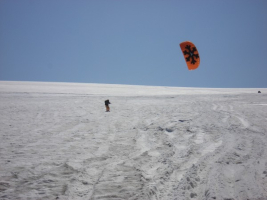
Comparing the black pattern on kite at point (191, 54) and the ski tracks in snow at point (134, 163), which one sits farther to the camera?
the black pattern on kite at point (191, 54)

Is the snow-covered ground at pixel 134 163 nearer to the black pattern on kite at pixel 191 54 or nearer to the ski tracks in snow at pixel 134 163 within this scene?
the ski tracks in snow at pixel 134 163

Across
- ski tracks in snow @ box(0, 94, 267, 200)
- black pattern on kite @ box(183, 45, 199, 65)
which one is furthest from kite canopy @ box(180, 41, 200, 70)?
ski tracks in snow @ box(0, 94, 267, 200)

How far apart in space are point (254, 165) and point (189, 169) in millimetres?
1208

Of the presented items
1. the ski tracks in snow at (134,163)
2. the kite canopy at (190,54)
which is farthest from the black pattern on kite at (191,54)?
the ski tracks in snow at (134,163)

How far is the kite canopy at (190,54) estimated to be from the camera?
8.77 meters

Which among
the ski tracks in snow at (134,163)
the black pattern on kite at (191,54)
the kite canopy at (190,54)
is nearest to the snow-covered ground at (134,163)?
the ski tracks in snow at (134,163)

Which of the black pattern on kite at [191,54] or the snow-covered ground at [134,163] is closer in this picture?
the snow-covered ground at [134,163]

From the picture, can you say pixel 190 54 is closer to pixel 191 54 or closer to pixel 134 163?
pixel 191 54

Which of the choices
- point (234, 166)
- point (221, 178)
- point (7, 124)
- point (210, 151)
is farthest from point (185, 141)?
point (7, 124)

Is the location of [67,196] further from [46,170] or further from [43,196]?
[46,170]

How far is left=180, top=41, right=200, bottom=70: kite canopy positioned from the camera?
8766 mm

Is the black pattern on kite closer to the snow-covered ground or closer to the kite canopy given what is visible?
the kite canopy

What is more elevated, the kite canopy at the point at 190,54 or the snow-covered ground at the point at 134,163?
the kite canopy at the point at 190,54

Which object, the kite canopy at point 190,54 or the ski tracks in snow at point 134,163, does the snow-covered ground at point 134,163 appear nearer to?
the ski tracks in snow at point 134,163
